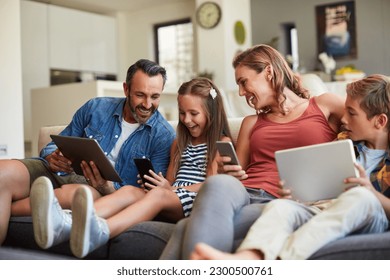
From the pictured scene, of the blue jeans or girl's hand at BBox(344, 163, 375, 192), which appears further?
girl's hand at BBox(344, 163, 375, 192)

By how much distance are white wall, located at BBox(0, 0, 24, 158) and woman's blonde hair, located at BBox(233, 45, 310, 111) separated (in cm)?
352

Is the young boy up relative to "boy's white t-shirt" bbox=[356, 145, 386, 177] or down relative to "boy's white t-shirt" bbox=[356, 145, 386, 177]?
down

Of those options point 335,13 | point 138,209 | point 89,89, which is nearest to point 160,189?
point 138,209

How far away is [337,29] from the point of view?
789 cm

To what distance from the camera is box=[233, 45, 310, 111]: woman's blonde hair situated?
6.63ft

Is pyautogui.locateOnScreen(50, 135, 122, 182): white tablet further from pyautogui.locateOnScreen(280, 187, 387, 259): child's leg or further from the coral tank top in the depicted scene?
pyautogui.locateOnScreen(280, 187, 387, 259): child's leg

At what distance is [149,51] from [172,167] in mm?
6676

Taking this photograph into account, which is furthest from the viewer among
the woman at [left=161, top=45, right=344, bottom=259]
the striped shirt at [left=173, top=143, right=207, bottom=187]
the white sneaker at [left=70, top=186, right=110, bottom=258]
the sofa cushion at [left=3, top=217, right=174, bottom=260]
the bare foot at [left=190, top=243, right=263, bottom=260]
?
the striped shirt at [left=173, top=143, right=207, bottom=187]

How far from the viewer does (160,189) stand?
5.96 ft

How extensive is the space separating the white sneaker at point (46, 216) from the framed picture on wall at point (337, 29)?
688cm

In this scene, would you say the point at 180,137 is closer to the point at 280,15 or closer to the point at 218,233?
the point at 218,233

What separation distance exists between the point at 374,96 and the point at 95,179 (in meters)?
1.03

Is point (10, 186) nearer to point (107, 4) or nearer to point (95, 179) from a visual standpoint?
point (95, 179)

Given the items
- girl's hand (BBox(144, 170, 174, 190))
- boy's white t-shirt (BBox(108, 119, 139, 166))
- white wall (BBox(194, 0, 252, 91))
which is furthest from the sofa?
white wall (BBox(194, 0, 252, 91))
